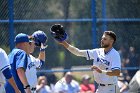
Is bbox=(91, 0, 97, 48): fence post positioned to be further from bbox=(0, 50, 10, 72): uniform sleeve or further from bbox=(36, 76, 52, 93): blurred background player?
bbox=(0, 50, 10, 72): uniform sleeve

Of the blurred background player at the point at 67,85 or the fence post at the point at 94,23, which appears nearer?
the fence post at the point at 94,23

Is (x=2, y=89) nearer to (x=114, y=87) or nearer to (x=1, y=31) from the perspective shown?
(x=114, y=87)

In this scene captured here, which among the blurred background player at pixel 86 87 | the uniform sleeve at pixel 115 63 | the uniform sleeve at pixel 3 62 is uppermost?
the uniform sleeve at pixel 3 62

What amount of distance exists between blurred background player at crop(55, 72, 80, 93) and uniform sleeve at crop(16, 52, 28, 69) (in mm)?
3609

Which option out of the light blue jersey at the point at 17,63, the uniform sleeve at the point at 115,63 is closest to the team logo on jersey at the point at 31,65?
the light blue jersey at the point at 17,63

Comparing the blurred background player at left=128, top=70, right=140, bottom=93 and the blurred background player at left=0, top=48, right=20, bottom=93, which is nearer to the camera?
the blurred background player at left=0, top=48, right=20, bottom=93

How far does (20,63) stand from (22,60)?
6 cm

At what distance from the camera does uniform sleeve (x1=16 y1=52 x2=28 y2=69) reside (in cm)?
819

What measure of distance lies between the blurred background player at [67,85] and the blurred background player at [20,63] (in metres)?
3.44

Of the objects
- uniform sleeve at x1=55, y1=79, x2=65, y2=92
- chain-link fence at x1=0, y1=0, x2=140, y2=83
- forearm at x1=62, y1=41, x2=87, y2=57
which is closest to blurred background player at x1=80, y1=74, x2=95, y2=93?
chain-link fence at x1=0, y1=0, x2=140, y2=83

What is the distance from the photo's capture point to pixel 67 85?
1230 centimetres

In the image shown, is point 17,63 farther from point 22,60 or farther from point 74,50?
point 74,50

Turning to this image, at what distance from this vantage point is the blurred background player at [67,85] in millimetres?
11928

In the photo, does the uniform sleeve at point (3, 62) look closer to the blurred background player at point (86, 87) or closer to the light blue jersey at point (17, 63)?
the light blue jersey at point (17, 63)
